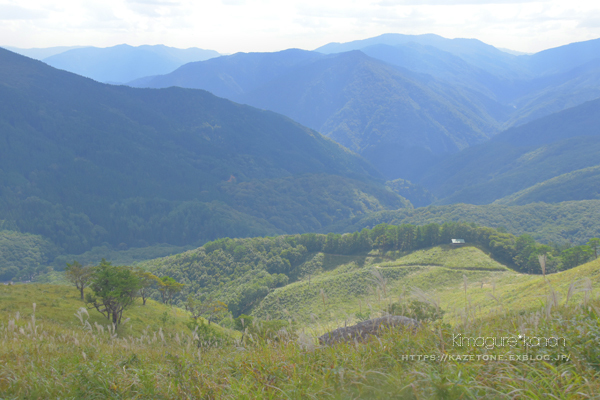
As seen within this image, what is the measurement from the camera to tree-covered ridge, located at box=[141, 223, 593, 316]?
90.5 m

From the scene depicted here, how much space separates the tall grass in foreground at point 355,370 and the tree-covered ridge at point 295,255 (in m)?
84.4

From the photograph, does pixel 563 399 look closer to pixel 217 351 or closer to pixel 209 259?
pixel 217 351

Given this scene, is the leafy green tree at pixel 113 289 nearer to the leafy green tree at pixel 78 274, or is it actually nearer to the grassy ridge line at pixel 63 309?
the grassy ridge line at pixel 63 309

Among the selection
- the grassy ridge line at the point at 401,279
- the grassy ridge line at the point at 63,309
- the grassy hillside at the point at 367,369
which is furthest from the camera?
the grassy ridge line at the point at 401,279

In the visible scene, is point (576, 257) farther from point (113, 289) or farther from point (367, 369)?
point (367, 369)

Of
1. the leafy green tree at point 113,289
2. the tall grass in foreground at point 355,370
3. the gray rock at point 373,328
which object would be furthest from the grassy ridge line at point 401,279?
the tall grass in foreground at point 355,370

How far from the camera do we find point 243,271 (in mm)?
119812

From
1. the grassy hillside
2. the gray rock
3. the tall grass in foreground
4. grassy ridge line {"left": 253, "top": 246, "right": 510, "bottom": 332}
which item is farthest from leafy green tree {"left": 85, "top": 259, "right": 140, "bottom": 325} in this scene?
grassy ridge line {"left": 253, "top": 246, "right": 510, "bottom": 332}

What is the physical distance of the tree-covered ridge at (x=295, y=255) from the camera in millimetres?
90500

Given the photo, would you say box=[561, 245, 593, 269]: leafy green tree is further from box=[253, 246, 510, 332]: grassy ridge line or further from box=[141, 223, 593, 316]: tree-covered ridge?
box=[253, 246, 510, 332]: grassy ridge line

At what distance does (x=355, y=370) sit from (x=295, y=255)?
119 metres

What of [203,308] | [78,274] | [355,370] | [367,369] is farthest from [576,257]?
[78,274]

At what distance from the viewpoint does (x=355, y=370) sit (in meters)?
6.25

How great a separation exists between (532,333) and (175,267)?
13167 cm
